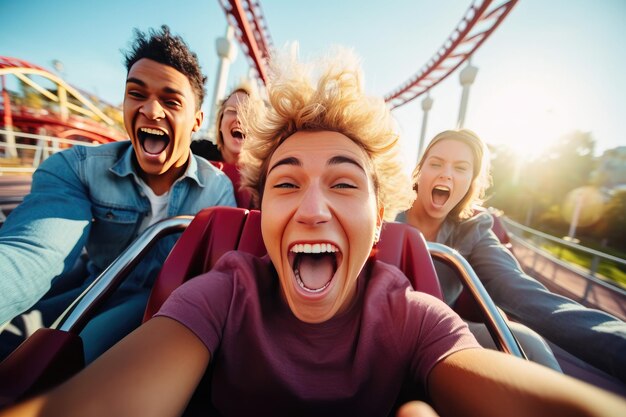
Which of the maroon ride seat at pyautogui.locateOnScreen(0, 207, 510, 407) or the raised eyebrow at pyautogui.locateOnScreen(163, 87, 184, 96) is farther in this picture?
the raised eyebrow at pyautogui.locateOnScreen(163, 87, 184, 96)

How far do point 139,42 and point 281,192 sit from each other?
1.28 metres

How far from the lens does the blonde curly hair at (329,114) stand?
0.99 metres

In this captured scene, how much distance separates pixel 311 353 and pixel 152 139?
1453 millimetres

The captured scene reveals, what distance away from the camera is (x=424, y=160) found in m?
2.03

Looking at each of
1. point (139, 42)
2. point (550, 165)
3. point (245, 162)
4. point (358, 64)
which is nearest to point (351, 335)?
point (245, 162)

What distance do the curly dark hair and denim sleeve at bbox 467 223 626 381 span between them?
1.99 m

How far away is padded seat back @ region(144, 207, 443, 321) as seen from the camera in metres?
1.00

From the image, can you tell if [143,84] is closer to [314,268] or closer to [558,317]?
[314,268]

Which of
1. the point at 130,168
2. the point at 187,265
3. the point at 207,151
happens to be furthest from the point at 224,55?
the point at 187,265

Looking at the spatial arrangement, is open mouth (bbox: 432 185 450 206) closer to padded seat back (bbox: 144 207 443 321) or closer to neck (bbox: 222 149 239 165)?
padded seat back (bbox: 144 207 443 321)

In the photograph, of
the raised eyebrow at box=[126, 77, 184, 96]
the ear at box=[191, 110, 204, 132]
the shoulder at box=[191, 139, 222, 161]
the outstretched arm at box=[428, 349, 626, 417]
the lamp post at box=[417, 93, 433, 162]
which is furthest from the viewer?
the lamp post at box=[417, 93, 433, 162]

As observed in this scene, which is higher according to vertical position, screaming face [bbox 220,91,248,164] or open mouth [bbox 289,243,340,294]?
screaming face [bbox 220,91,248,164]

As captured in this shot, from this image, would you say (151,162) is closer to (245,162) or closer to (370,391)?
(245,162)

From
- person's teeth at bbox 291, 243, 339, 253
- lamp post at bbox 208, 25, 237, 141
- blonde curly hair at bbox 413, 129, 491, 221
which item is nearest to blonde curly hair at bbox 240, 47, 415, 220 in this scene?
person's teeth at bbox 291, 243, 339, 253
